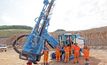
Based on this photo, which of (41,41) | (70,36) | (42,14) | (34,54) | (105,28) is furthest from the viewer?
(105,28)

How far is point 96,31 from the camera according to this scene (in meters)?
24.2

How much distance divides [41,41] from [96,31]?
24.1 metres

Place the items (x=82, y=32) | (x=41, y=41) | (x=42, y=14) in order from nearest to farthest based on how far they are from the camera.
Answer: (x=41, y=41) < (x=42, y=14) < (x=82, y=32)

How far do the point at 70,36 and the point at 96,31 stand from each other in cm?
2064

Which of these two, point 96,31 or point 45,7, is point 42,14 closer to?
point 45,7

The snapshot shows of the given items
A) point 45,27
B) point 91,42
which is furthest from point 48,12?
point 91,42

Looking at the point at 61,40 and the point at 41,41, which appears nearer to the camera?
the point at 41,41

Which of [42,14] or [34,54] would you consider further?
[42,14]

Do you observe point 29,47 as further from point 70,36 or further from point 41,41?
point 70,36

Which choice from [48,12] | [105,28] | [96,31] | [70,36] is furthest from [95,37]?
[48,12]

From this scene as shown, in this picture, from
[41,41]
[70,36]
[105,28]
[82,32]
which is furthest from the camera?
[82,32]

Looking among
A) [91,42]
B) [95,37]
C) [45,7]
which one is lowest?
[91,42]

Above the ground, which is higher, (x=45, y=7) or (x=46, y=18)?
(x=45, y=7)

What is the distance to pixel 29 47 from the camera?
4660mm
